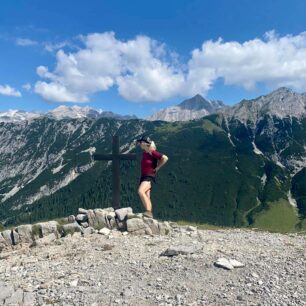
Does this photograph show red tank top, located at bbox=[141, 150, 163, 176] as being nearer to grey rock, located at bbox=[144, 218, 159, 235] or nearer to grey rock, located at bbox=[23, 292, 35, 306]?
grey rock, located at bbox=[144, 218, 159, 235]

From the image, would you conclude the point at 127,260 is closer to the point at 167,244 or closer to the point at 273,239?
the point at 167,244

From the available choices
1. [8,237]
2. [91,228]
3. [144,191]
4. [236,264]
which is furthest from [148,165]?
[8,237]

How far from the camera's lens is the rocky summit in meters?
12.7

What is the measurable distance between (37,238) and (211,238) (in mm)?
9166

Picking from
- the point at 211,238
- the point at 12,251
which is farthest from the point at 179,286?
the point at 12,251

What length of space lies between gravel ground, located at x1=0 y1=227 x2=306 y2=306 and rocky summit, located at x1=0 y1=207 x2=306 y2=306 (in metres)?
0.03

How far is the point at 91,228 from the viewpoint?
21578 millimetres

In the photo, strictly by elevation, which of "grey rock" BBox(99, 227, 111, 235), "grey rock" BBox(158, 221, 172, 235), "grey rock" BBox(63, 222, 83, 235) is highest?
"grey rock" BBox(63, 222, 83, 235)

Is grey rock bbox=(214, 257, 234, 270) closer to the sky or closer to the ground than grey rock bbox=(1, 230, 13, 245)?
closer to the ground

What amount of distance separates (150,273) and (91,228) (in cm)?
778

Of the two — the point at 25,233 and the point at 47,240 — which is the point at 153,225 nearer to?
the point at 47,240

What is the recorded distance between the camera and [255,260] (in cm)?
1548

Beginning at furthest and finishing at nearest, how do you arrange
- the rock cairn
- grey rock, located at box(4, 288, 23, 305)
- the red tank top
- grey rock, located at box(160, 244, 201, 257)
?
1. the red tank top
2. the rock cairn
3. grey rock, located at box(160, 244, 201, 257)
4. grey rock, located at box(4, 288, 23, 305)

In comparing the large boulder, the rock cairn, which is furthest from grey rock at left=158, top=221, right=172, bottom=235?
the large boulder
